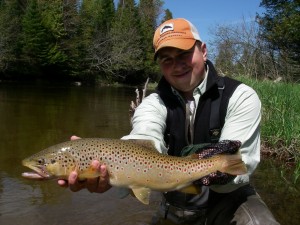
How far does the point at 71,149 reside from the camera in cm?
303

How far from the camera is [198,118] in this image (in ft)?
12.6

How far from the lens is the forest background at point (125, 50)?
9.77 m

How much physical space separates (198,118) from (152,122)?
45 cm

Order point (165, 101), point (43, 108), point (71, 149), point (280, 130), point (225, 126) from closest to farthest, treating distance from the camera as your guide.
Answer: point (71, 149)
point (225, 126)
point (165, 101)
point (280, 130)
point (43, 108)

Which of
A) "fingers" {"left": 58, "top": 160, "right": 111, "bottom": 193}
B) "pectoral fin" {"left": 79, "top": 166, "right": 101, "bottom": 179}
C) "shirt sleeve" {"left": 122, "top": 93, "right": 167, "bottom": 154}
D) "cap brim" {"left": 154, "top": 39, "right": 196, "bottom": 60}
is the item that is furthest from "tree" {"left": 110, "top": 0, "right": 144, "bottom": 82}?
"pectoral fin" {"left": 79, "top": 166, "right": 101, "bottom": 179}


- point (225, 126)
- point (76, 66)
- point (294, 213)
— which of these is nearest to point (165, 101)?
point (225, 126)

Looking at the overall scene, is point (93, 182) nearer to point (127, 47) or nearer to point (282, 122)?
point (282, 122)

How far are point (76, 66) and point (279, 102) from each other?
172 feet

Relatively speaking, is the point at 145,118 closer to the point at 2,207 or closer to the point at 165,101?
the point at 165,101

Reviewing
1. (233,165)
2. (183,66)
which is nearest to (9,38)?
(183,66)

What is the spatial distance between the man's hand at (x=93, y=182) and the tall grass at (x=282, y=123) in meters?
6.05

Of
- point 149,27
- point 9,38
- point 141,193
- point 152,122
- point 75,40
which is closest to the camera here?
point 141,193

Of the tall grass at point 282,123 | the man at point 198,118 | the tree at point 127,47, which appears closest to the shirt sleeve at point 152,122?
the man at point 198,118

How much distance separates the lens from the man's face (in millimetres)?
3734
